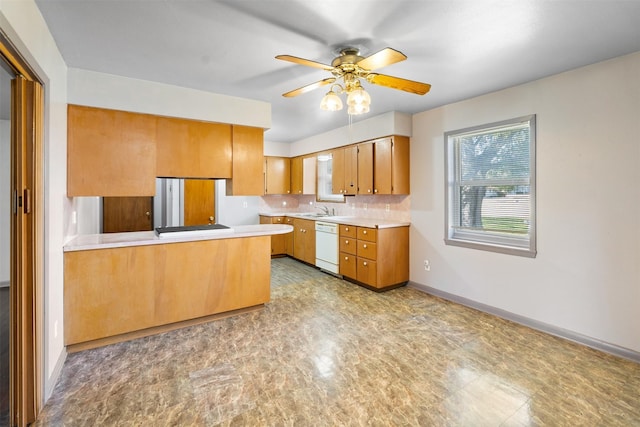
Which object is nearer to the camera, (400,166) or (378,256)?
(378,256)

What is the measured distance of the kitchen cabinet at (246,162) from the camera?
3564mm

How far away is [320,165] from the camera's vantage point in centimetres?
612

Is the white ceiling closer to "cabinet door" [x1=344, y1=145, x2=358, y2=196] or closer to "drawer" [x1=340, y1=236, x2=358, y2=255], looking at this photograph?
"cabinet door" [x1=344, y1=145, x2=358, y2=196]

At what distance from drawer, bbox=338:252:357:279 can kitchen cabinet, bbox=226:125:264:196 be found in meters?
1.74

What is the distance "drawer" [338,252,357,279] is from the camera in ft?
15.0

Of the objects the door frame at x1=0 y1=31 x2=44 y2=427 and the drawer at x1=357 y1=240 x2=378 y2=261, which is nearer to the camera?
the door frame at x1=0 y1=31 x2=44 y2=427

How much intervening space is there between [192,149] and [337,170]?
8.55 feet

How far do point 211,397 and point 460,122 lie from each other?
376 cm

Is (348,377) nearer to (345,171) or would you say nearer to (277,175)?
(345,171)

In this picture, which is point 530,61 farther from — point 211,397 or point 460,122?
point 211,397

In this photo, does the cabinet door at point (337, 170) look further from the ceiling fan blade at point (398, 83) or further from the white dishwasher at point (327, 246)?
the ceiling fan blade at point (398, 83)

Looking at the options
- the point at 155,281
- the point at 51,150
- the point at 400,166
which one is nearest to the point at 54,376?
the point at 155,281

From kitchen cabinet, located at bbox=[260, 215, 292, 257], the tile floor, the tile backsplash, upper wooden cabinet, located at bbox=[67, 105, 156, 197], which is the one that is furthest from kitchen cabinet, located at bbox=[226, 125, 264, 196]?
kitchen cabinet, located at bbox=[260, 215, 292, 257]

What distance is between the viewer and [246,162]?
364cm
